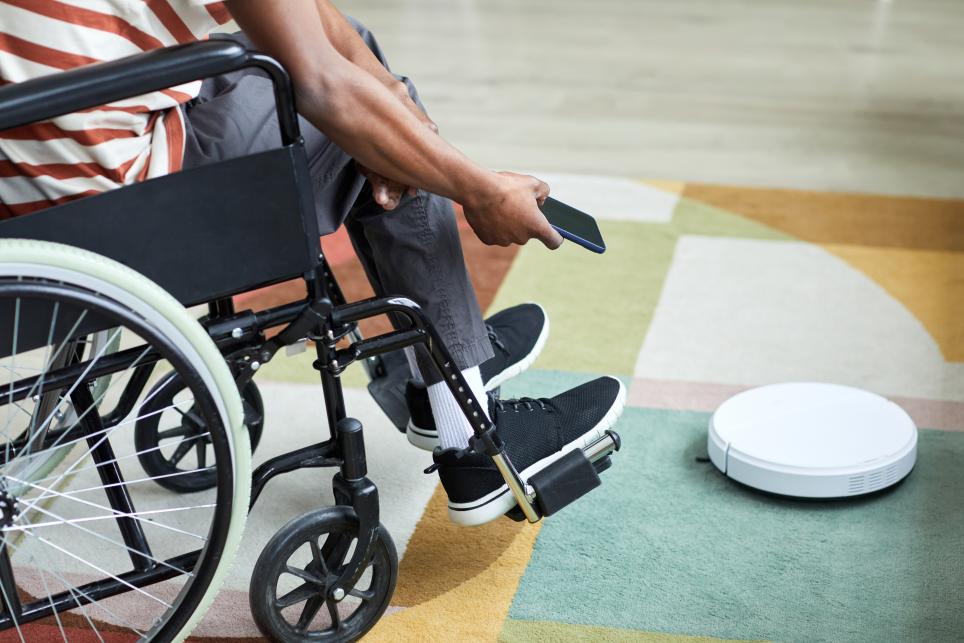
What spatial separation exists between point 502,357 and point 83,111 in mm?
740

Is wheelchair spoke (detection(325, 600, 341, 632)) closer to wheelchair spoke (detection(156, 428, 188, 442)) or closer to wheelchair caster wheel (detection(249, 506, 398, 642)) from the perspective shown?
wheelchair caster wheel (detection(249, 506, 398, 642))

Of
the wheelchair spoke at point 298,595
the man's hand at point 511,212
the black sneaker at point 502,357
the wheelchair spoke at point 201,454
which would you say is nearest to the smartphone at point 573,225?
the man's hand at point 511,212

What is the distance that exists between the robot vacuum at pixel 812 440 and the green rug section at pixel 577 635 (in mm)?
332

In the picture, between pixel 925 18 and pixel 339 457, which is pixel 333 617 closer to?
pixel 339 457

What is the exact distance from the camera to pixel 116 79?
98cm

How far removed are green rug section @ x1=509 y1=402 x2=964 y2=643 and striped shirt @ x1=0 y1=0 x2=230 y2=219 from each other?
0.73m

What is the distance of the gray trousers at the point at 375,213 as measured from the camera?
4.25 ft

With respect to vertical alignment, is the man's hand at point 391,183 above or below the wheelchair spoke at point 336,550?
above

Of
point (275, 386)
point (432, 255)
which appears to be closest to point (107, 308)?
point (432, 255)

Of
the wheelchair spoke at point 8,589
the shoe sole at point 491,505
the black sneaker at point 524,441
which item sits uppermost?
the wheelchair spoke at point 8,589

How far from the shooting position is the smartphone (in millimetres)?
1282

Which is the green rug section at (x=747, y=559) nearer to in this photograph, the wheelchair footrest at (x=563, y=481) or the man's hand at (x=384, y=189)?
the wheelchair footrest at (x=563, y=481)

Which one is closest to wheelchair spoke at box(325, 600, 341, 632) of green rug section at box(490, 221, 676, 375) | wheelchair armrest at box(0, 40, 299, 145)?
wheelchair armrest at box(0, 40, 299, 145)

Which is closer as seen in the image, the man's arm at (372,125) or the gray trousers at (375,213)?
the man's arm at (372,125)
